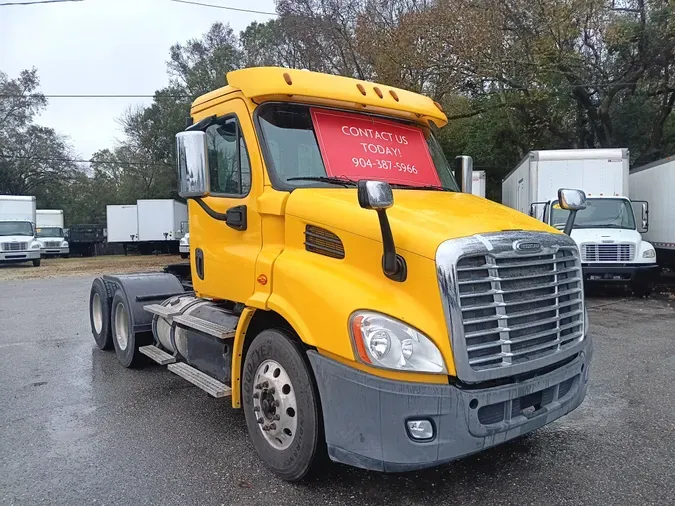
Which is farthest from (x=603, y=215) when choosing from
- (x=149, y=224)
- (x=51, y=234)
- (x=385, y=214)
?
(x=51, y=234)

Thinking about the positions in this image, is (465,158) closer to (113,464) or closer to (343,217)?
(343,217)

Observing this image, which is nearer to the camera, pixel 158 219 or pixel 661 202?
pixel 661 202

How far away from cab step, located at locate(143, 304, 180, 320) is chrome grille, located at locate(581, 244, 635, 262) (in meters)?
9.17

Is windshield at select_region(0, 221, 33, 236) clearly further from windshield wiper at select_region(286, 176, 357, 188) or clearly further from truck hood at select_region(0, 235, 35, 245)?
windshield wiper at select_region(286, 176, 357, 188)

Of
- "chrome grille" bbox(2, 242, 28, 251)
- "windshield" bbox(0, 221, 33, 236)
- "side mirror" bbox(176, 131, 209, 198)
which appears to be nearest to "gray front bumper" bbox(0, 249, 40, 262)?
"chrome grille" bbox(2, 242, 28, 251)

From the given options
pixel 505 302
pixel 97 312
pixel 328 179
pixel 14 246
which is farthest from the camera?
pixel 14 246

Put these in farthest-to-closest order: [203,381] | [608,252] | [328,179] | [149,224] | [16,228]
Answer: [149,224] → [16,228] → [608,252] → [203,381] → [328,179]

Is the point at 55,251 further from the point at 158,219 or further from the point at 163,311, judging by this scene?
the point at 163,311

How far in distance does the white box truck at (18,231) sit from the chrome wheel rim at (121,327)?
2281 cm

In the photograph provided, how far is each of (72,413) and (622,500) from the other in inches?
177

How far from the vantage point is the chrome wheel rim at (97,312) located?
7.45m

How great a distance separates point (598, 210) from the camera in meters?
13.0

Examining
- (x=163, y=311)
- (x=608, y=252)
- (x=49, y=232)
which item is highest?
(x=49, y=232)

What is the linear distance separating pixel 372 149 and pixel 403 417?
2166 mm
